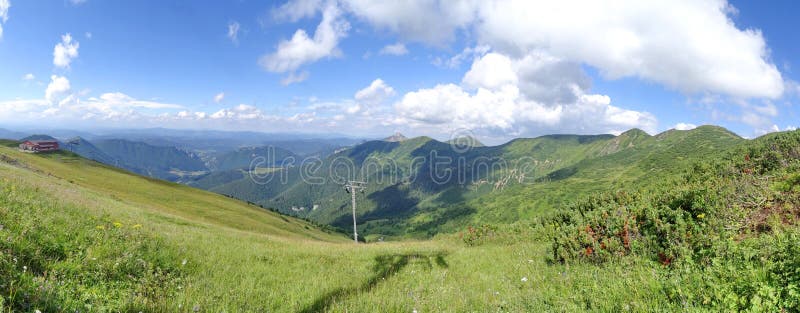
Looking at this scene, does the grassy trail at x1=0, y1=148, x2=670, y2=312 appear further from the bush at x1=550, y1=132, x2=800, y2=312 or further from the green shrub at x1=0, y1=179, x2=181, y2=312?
the bush at x1=550, y1=132, x2=800, y2=312

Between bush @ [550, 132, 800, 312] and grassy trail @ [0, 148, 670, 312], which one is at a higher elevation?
bush @ [550, 132, 800, 312]

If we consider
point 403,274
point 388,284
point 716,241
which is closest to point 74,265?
point 388,284

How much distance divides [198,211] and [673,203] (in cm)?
6840

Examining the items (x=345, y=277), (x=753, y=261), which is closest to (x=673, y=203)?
(x=753, y=261)

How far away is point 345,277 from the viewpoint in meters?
8.46

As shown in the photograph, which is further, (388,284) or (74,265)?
(388,284)

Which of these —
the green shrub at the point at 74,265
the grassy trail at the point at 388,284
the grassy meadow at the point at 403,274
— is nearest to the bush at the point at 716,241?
the grassy meadow at the point at 403,274

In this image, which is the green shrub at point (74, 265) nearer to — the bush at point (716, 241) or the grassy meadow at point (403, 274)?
the grassy meadow at point (403, 274)

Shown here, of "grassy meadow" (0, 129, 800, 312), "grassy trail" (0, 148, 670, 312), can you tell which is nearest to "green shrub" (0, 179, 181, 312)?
"grassy meadow" (0, 129, 800, 312)

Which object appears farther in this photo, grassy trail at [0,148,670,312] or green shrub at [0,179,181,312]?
grassy trail at [0,148,670,312]

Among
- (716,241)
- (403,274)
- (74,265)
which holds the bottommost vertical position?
(403,274)

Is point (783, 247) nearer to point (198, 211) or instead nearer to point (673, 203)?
point (673, 203)

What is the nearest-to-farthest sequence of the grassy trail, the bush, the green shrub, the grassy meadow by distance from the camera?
the green shrub, the bush, the grassy meadow, the grassy trail

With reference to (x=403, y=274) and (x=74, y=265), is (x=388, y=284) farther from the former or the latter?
(x=74, y=265)
